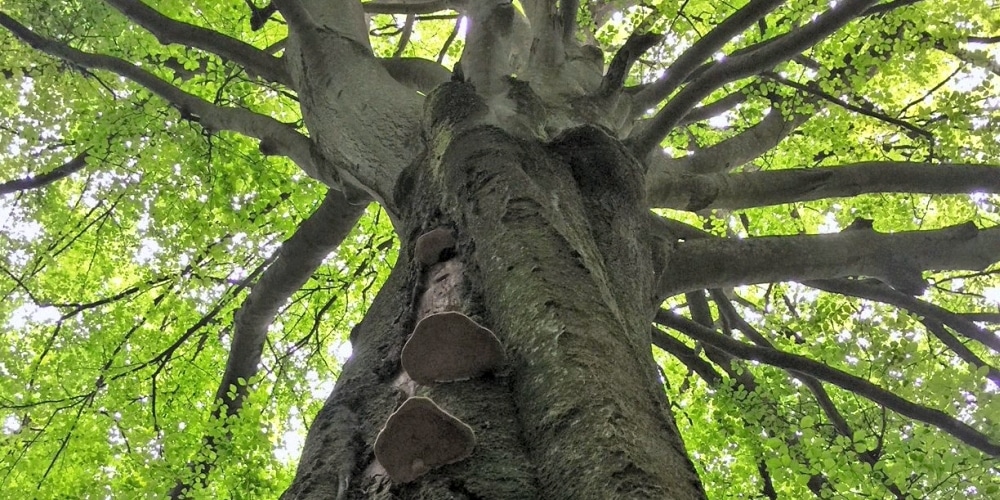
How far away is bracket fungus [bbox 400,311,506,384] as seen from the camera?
1.87 m

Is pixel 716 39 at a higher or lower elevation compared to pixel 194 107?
lower

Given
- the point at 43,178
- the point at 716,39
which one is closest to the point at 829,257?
the point at 716,39

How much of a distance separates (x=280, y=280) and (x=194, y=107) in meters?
1.31

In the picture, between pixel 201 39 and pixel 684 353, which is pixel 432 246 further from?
pixel 684 353

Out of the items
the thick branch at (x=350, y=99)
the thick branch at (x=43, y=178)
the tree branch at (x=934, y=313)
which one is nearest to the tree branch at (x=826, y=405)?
the tree branch at (x=934, y=313)

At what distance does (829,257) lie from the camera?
3.93m

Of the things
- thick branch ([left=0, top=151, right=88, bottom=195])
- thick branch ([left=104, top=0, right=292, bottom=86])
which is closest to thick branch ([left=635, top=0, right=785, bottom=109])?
thick branch ([left=104, top=0, right=292, bottom=86])

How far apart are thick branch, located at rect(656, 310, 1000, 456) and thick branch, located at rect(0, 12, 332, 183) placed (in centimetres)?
242

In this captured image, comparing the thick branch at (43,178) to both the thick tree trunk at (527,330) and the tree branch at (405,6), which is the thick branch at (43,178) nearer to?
the tree branch at (405,6)

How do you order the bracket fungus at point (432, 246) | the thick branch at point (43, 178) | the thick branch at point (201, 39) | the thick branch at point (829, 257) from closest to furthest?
the bracket fungus at point (432, 246) → the thick branch at point (829, 257) → the thick branch at point (201, 39) → the thick branch at point (43, 178)

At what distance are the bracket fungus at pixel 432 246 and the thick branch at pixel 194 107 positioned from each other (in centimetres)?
205

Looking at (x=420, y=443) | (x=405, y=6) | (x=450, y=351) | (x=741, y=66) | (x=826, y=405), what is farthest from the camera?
(x=405, y=6)

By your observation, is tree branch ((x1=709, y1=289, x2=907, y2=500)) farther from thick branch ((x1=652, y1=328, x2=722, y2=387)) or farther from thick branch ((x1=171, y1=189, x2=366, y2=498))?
thick branch ((x1=171, y1=189, x2=366, y2=498))

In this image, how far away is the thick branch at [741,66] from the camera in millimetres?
3521
